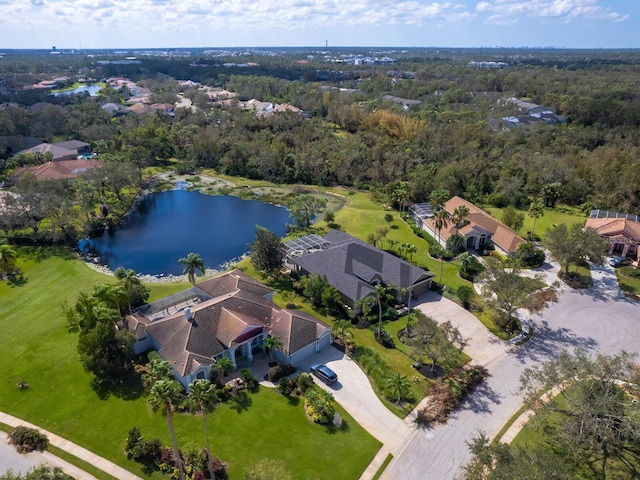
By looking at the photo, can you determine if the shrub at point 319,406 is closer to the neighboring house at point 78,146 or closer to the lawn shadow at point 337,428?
the lawn shadow at point 337,428

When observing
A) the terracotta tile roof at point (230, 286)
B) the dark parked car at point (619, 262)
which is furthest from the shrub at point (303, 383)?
the dark parked car at point (619, 262)

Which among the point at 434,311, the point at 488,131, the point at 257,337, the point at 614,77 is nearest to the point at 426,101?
the point at 488,131

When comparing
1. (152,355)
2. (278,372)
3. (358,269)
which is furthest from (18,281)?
(358,269)

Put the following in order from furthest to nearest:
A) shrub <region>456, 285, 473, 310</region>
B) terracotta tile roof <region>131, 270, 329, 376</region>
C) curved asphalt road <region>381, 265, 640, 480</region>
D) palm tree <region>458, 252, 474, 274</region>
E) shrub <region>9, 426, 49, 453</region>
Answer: palm tree <region>458, 252, 474, 274</region> → shrub <region>456, 285, 473, 310</region> → terracotta tile roof <region>131, 270, 329, 376</region> → shrub <region>9, 426, 49, 453</region> → curved asphalt road <region>381, 265, 640, 480</region>

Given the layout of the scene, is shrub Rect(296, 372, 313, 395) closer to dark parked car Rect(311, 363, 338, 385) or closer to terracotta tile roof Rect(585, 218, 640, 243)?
dark parked car Rect(311, 363, 338, 385)

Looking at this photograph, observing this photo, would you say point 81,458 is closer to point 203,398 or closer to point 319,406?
point 203,398

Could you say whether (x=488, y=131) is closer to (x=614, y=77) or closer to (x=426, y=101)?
(x=426, y=101)

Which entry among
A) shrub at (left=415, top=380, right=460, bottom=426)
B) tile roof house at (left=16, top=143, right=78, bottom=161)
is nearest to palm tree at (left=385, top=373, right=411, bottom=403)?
shrub at (left=415, top=380, right=460, bottom=426)
